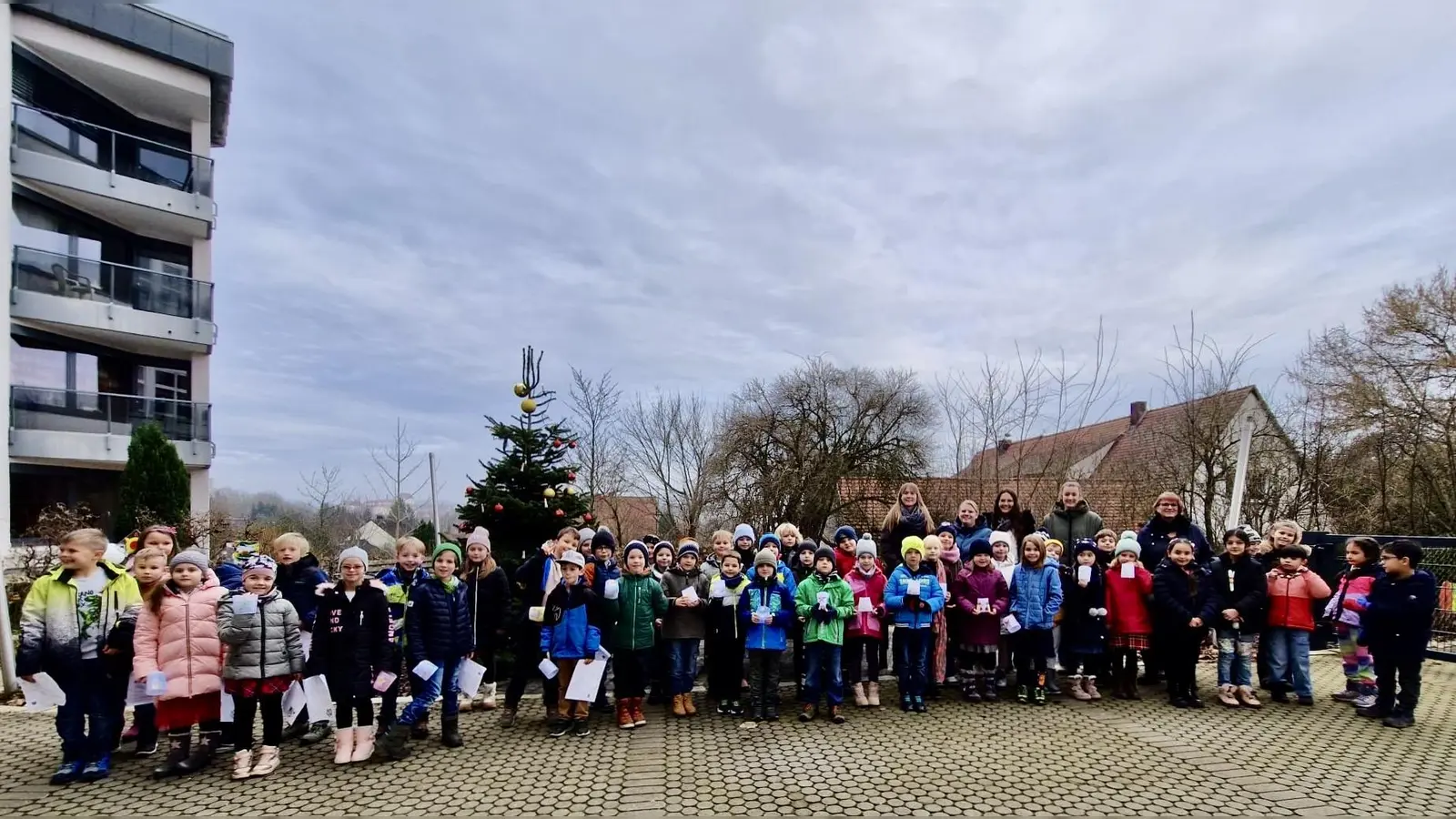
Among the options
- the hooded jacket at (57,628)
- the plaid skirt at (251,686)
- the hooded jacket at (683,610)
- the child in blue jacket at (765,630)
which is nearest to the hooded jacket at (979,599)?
the child in blue jacket at (765,630)

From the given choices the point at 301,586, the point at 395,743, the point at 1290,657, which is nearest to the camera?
the point at 395,743

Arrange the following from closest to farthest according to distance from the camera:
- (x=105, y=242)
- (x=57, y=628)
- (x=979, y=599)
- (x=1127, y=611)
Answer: (x=57, y=628) < (x=979, y=599) < (x=1127, y=611) < (x=105, y=242)

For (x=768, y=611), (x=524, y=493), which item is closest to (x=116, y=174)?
(x=524, y=493)

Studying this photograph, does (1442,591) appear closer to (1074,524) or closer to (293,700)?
(1074,524)

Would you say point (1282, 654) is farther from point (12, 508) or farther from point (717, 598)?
point (12, 508)

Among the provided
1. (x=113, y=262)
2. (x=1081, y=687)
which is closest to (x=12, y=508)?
(x=113, y=262)

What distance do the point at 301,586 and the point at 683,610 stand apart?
311cm

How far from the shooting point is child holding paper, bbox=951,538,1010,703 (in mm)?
6695

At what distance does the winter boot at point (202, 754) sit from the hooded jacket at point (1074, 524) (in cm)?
761

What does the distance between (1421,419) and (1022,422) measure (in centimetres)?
1023

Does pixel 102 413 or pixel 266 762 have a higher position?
pixel 102 413

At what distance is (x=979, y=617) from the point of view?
6.72m

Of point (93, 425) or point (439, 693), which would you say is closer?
point (439, 693)

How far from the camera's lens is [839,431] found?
2628 cm
